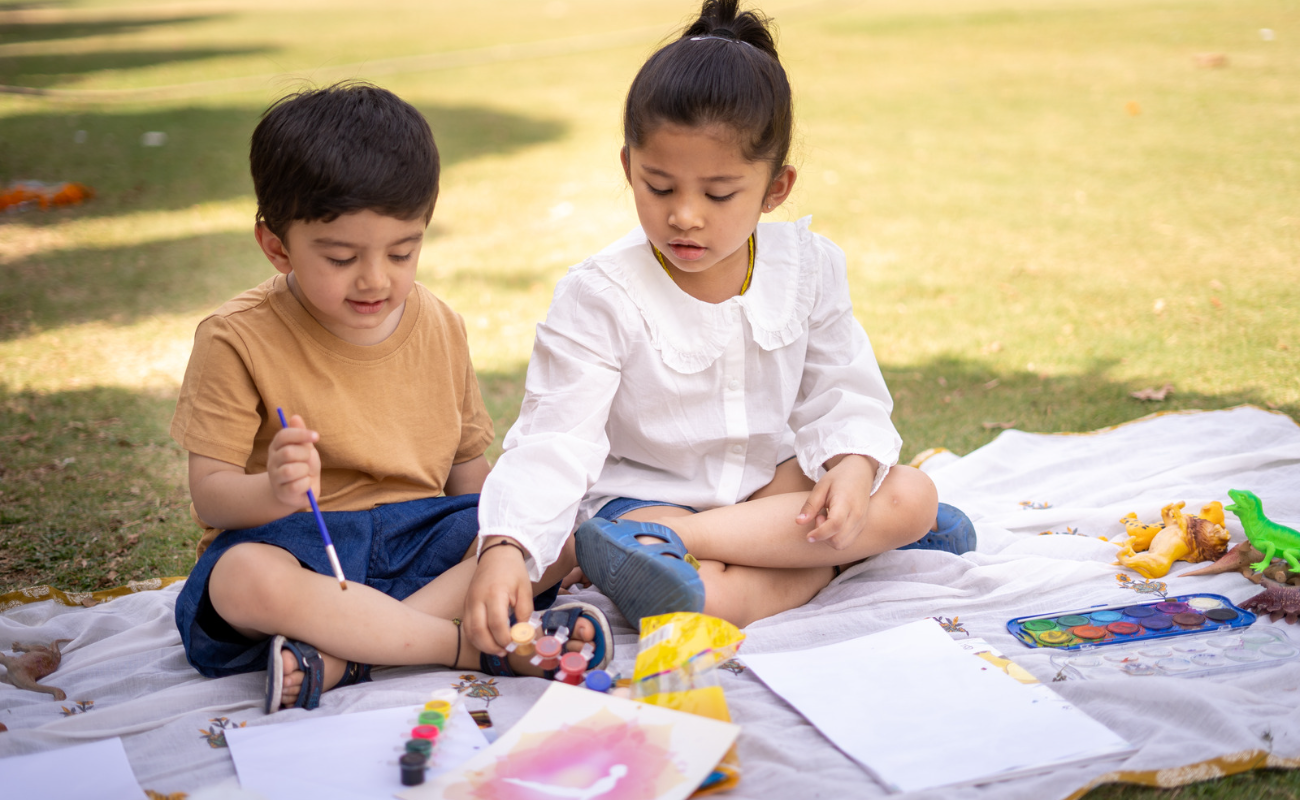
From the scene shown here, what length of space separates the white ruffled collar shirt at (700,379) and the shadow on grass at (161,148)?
452 cm

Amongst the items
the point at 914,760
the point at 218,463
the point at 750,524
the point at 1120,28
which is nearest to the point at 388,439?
the point at 218,463

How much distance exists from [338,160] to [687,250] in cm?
59

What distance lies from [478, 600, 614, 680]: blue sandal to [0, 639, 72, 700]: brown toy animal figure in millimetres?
681

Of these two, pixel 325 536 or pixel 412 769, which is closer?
pixel 412 769

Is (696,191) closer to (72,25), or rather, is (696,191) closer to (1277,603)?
(1277,603)

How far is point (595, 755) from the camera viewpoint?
54.1 inches

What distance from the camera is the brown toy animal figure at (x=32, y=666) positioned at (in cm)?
166

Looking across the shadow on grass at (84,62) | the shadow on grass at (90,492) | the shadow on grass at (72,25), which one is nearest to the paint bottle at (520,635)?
the shadow on grass at (90,492)

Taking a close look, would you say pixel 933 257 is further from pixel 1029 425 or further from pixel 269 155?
pixel 269 155

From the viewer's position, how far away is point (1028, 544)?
218cm

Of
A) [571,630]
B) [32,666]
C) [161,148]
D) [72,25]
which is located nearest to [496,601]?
[571,630]

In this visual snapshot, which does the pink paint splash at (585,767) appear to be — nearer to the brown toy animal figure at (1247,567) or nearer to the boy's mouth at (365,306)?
the boy's mouth at (365,306)

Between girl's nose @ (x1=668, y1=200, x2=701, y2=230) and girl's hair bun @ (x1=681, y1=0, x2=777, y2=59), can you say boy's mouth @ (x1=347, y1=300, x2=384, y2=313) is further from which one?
girl's hair bun @ (x1=681, y1=0, x2=777, y2=59)

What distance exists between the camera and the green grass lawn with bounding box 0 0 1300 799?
2.97 meters
